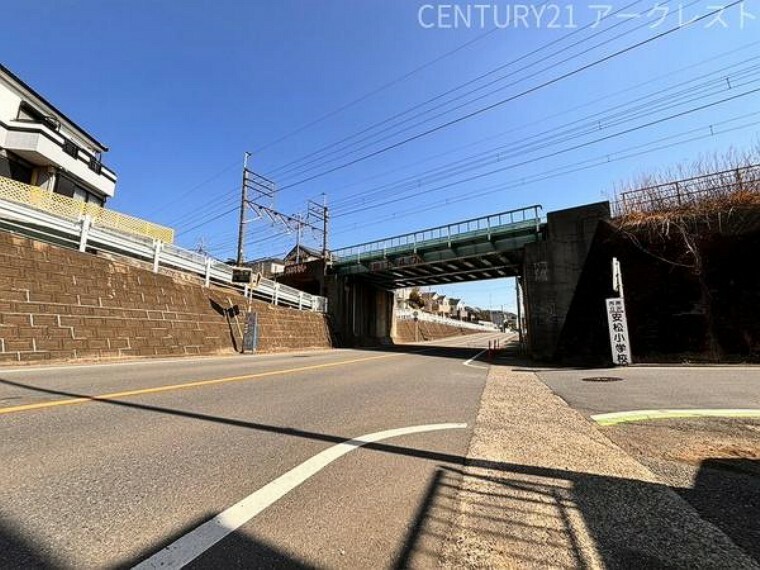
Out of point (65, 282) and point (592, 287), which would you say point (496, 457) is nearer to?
point (65, 282)

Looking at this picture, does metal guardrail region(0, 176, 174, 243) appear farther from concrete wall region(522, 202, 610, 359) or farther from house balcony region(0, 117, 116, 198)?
concrete wall region(522, 202, 610, 359)

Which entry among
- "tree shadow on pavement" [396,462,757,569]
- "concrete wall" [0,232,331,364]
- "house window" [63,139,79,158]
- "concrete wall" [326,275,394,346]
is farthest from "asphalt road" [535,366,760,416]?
"house window" [63,139,79,158]

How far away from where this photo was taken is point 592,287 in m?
21.9

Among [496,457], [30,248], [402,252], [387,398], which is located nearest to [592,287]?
[402,252]

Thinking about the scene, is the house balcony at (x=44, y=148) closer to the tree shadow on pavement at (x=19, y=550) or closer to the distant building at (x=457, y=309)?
the tree shadow on pavement at (x=19, y=550)

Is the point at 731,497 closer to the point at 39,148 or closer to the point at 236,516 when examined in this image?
the point at 236,516

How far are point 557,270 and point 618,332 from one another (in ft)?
24.0

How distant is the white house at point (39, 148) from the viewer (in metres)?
23.8

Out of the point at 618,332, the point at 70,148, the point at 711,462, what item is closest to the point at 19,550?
the point at 711,462

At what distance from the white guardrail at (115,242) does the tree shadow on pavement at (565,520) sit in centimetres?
1523

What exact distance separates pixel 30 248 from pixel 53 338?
9.94ft

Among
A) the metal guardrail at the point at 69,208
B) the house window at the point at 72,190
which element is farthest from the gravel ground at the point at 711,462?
the house window at the point at 72,190

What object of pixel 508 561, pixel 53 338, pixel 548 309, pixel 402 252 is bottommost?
pixel 508 561

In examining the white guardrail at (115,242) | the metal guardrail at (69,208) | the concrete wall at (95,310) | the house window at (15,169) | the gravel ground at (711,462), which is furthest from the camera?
the house window at (15,169)
